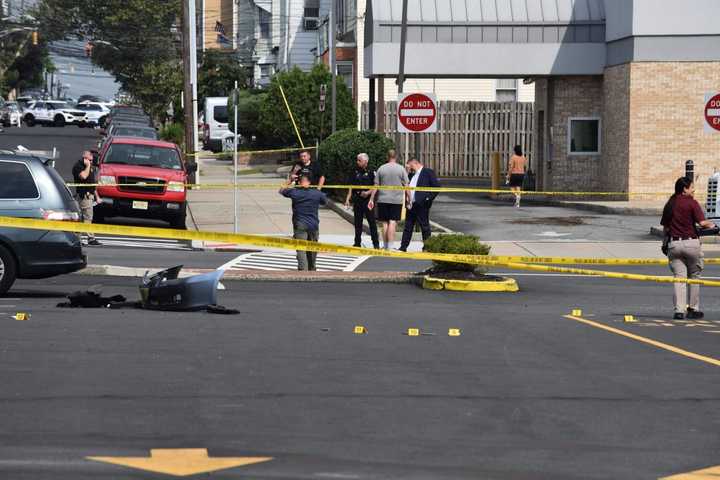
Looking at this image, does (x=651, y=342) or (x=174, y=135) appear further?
(x=174, y=135)

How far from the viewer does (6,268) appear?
590 inches

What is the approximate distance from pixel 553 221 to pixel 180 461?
22.5 meters

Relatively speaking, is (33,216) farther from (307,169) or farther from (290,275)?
(307,169)

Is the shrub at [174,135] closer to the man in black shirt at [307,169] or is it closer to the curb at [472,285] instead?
the man in black shirt at [307,169]

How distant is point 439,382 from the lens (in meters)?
10.4

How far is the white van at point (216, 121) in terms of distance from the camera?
6247 centimetres

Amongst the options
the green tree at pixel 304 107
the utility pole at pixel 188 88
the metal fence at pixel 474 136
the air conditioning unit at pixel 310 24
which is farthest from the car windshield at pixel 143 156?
the air conditioning unit at pixel 310 24

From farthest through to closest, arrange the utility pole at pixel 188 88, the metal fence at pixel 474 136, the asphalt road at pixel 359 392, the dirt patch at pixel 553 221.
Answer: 1. the metal fence at pixel 474 136
2. the utility pole at pixel 188 88
3. the dirt patch at pixel 553 221
4. the asphalt road at pixel 359 392

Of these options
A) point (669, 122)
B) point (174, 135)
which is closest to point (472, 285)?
point (669, 122)

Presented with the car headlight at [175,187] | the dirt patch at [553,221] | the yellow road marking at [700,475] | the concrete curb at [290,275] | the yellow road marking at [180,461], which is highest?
the car headlight at [175,187]

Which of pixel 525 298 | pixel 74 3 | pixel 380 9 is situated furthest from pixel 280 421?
pixel 74 3

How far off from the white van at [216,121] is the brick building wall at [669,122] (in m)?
32.0

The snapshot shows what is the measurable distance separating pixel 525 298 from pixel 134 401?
8.58 meters

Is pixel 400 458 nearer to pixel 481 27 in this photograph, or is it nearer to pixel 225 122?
pixel 481 27
